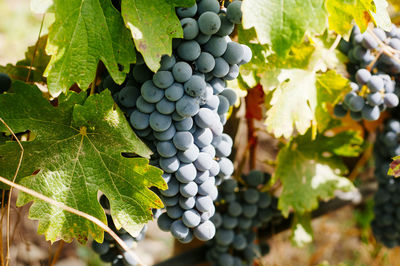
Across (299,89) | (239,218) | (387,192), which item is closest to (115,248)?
(239,218)

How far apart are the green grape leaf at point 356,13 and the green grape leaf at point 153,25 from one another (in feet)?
1.05

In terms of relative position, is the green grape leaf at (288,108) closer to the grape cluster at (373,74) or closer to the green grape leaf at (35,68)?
the grape cluster at (373,74)

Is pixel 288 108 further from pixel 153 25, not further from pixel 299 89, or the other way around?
pixel 153 25

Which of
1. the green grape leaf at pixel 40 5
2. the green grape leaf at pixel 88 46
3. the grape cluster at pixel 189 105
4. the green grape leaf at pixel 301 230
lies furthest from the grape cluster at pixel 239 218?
the green grape leaf at pixel 40 5

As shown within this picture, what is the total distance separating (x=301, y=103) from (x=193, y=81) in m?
0.41

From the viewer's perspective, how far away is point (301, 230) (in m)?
1.33

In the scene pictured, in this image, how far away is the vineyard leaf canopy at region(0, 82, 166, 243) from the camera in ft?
2.41

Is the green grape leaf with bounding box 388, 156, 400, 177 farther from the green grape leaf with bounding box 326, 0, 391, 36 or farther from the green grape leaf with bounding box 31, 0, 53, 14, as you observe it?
the green grape leaf with bounding box 31, 0, 53, 14

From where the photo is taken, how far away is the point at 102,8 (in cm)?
72

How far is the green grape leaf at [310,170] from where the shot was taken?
1.22 meters

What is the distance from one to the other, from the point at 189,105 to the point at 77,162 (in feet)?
0.86

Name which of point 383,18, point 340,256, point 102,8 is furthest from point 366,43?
point 340,256

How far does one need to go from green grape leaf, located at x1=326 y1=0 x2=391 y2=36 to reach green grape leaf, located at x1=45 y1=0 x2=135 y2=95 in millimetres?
437

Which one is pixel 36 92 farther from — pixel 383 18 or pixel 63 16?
pixel 383 18
